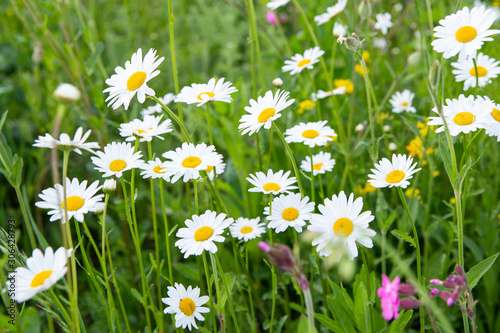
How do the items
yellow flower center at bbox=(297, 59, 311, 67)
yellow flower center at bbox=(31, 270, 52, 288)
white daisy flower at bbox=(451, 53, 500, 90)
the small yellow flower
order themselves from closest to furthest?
1. yellow flower center at bbox=(31, 270, 52, 288)
2. white daisy flower at bbox=(451, 53, 500, 90)
3. yellow flower center at bbox=(297, 59, 311, 67)
4. the small yellow flower

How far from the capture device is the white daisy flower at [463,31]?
879mm

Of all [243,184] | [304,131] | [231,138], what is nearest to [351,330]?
[304,131]

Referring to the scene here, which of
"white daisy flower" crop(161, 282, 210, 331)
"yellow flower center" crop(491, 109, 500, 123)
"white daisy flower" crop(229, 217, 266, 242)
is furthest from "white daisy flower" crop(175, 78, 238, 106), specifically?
"yellow flower center" crop(491, 109, 500, 123)

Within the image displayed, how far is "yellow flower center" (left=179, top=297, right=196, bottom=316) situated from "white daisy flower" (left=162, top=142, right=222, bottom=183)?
23 cm

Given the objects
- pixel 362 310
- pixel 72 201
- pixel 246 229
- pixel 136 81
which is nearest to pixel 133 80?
pixel 136 81

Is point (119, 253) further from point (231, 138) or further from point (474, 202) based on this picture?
point (474, 202)

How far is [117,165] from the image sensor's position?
91cm

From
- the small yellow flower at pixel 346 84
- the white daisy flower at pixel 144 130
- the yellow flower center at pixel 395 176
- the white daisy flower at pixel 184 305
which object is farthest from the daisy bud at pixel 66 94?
the small yellow flower at pixel 346 84

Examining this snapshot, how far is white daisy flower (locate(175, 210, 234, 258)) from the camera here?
0.83 m

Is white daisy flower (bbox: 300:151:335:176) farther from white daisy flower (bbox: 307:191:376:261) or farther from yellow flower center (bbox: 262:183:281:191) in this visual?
white daisy flower (bbox: 307:191:376:261)

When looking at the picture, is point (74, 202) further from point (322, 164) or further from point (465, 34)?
point (465, 34)

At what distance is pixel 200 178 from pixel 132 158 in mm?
137

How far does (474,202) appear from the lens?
1.34 m

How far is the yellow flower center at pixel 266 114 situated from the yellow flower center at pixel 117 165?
273 mm
